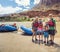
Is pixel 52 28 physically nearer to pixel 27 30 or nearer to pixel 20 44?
pixel 27 30

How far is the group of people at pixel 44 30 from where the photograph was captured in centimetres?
267

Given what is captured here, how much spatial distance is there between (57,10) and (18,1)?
0.62 m

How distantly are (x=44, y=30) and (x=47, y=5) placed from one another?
15.3 inches

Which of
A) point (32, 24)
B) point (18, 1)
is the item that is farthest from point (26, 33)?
point (18, 1)

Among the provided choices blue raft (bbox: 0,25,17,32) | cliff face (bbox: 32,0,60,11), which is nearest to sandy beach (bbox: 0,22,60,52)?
blue raft (bbox: 0,25,17,32)

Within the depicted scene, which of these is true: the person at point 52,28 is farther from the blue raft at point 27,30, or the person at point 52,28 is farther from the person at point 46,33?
the blue raft at point 27,30

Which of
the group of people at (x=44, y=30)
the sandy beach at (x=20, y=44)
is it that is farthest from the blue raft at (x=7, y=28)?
the group of people at (x=44, y=30)

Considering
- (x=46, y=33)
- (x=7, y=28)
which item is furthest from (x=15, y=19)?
(x=46, y=33)

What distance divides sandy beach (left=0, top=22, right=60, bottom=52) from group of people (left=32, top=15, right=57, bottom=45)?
72mm

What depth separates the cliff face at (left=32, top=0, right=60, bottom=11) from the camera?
8.91 feet

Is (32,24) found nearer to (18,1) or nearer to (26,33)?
(26,33)

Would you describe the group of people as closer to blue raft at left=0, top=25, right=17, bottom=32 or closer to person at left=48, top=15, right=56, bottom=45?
person at left=48, top=15, right=56, bottom=45

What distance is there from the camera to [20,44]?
265cm

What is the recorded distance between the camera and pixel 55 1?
2.73 m
